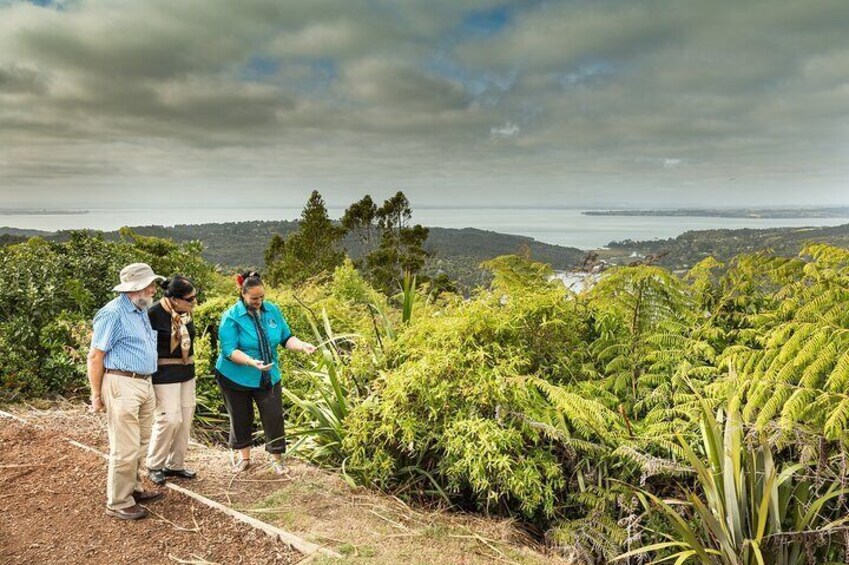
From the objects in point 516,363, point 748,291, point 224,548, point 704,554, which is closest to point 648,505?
point 704,554

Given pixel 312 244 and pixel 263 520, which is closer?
pixel 263 520

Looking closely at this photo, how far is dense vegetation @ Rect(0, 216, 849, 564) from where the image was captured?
3.17 metres

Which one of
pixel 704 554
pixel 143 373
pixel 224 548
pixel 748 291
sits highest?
pixel 748 291

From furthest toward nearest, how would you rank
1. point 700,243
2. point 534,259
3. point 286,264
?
1. point 286,264
2. point 700,243
3. point 534,259

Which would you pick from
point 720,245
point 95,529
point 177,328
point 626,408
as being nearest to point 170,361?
point 177,328

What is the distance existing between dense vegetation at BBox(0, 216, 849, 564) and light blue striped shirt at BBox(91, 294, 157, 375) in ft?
4.61

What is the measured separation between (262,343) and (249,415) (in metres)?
0.69

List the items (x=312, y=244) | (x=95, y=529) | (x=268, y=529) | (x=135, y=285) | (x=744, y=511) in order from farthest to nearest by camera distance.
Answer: (x=312, y=244)
(x=135, y=285)
(x=95, y=529)
(x=268, y=529)
(x=744, y=511)

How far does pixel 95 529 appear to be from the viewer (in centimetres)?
381

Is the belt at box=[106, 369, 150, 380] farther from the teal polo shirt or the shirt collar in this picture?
the shirt collar

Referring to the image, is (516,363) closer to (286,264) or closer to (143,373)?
(143,373)

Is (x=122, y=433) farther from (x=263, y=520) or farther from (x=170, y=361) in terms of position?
(x=263, y=520)

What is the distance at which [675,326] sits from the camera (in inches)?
163

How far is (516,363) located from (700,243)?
440 cm
